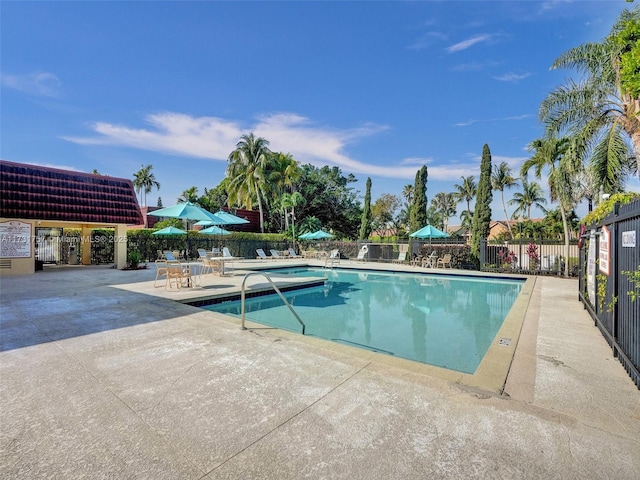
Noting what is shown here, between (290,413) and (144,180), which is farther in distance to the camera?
(144,180)

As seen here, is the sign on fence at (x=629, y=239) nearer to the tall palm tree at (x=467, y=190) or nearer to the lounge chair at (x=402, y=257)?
the lounge chair at (x=402, y=257)

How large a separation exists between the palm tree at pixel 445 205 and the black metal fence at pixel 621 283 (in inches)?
2122

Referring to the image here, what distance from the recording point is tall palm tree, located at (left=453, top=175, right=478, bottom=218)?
164 ft

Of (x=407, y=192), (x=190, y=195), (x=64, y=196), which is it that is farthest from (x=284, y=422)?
(x=407, y=192)

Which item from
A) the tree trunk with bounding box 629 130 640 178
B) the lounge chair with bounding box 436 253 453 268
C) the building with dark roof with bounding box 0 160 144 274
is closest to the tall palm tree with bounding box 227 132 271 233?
the building with dark roof with bounding box 0 160 144 274

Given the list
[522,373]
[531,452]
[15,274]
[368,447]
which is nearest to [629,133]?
[522,373]

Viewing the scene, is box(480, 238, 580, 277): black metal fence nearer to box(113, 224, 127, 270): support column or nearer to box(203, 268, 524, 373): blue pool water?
box(203, 268, 524, 373): blue pool water

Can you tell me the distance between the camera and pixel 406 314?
8.40 m

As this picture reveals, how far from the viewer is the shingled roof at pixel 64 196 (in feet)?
41.6

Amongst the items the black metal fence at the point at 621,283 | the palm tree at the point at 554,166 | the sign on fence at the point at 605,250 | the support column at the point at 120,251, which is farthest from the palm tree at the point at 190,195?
the black metal fence at the point at 621,283

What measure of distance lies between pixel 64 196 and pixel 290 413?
53.4 ft

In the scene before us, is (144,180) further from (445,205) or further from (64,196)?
(445,205)

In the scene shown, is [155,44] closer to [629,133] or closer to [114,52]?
[114,52]

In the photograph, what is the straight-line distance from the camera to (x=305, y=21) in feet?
38.8
